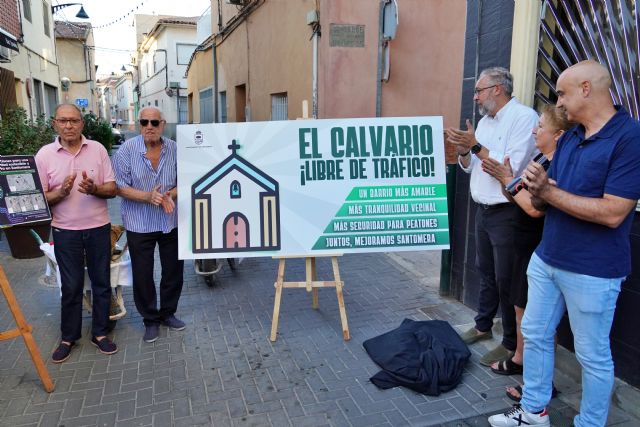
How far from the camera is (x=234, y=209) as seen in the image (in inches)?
141

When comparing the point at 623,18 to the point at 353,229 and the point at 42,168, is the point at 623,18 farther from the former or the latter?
the point at 42,168

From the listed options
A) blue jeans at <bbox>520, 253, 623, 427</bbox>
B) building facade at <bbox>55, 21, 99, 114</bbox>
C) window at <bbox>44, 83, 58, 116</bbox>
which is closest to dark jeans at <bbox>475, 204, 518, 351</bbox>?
blue jeans at <bbox>520, 253, 623, 427</bbox>

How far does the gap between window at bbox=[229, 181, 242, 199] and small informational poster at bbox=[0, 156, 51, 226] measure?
1.20 meters

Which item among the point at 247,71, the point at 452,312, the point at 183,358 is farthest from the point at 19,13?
the point at 452,312

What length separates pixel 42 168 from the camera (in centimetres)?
329

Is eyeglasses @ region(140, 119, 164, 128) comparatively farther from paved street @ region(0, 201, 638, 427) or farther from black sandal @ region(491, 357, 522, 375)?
black sandal @ region(491, 357, 522, 375)

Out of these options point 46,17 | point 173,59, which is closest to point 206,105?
point 46,17

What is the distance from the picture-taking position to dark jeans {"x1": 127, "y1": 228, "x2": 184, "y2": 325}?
3662mm

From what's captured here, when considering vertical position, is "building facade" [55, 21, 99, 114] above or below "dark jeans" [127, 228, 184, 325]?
above

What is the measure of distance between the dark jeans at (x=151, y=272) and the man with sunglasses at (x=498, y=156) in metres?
2.29

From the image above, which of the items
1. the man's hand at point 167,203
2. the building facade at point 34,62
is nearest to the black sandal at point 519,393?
the man's hand at point 167,203

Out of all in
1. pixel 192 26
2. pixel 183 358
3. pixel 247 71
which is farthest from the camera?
pixel 192 26

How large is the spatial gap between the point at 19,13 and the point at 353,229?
11878 mm

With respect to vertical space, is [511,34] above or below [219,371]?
above
